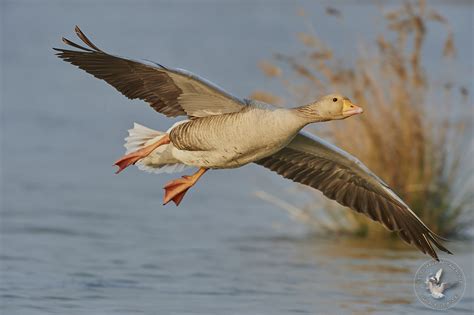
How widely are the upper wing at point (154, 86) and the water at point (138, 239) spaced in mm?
1526

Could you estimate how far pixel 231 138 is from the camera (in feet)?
28.0

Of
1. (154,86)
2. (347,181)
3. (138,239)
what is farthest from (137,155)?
(138,239)

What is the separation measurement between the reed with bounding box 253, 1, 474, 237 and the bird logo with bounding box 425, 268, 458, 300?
6.47 ft

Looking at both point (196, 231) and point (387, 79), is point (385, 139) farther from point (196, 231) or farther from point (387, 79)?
point (196, 231)

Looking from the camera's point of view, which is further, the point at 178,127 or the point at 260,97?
the point at 260,97

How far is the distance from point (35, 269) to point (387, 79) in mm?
4259

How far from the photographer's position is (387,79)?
39.9ft

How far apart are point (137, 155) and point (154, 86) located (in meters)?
0.55

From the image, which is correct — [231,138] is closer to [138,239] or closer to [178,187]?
[178,187]

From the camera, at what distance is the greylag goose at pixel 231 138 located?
8477 mm

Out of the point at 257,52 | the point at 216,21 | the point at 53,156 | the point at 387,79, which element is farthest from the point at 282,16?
the point at 387,79

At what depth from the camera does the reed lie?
39.2 feet

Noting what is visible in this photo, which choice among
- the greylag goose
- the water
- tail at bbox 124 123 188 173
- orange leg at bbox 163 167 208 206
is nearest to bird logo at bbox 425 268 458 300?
the water

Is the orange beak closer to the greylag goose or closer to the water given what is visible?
the greylag goose
